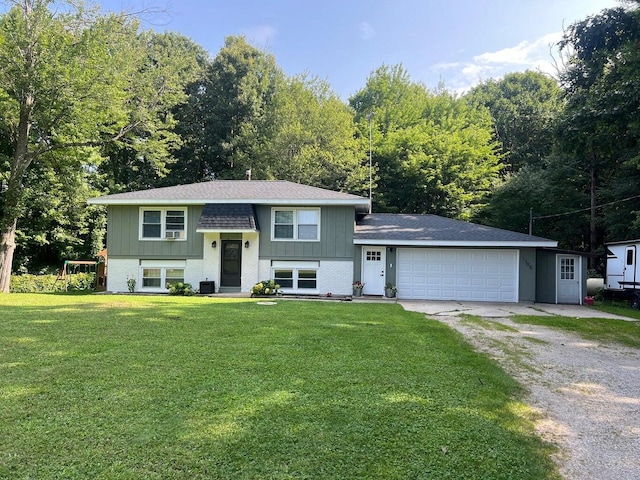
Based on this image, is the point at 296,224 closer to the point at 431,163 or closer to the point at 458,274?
the point at 458,274

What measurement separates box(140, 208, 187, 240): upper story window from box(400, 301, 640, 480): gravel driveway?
10657 millimetres

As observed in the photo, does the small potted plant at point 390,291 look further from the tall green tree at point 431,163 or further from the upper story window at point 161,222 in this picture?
the tall green tree at point 431,163

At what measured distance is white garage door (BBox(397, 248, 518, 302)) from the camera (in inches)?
554

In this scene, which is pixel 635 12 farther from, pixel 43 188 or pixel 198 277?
pixel 43 188

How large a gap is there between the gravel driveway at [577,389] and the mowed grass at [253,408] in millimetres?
230

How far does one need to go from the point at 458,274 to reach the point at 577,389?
10.0 metres

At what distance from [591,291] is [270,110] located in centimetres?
2160

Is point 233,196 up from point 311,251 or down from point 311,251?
up

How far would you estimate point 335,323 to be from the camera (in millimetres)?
7902

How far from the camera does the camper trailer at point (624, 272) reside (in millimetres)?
14550

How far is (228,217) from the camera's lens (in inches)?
560

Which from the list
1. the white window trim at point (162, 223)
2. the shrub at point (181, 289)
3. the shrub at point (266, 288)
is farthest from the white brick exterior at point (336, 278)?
the white window trim at point (162, 223)

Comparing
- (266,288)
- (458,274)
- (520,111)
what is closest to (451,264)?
(458,274)

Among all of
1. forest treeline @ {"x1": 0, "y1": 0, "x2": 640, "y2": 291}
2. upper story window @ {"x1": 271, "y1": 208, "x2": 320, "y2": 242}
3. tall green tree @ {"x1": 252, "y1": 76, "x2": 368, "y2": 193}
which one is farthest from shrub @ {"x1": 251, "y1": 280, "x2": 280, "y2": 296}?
tall green tree @ {"x1": 252, "y1": 76, "x2": 368, "y2": 193}
